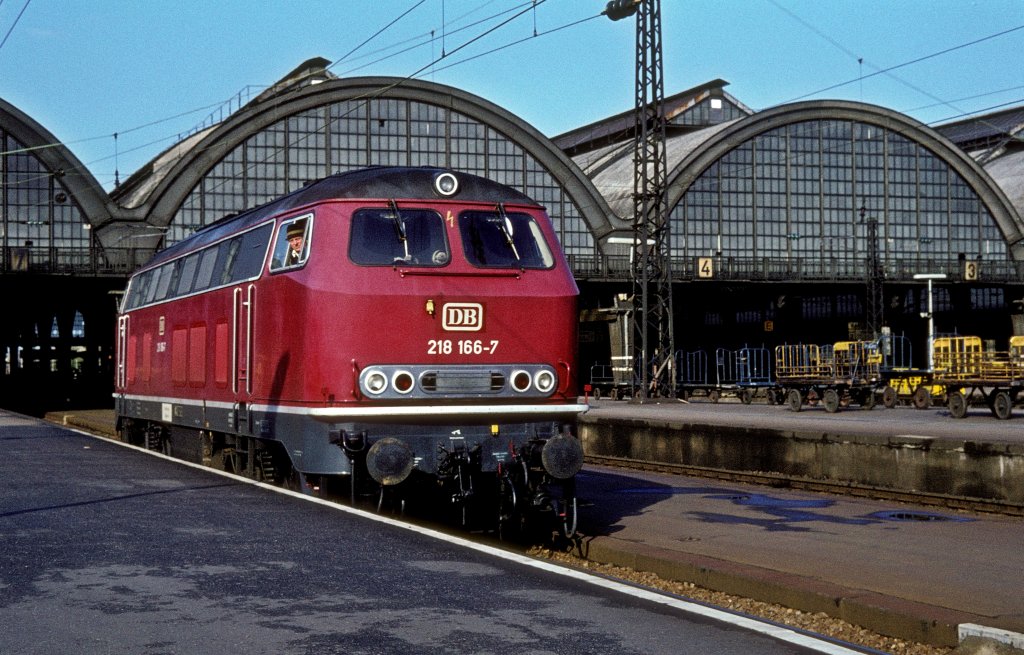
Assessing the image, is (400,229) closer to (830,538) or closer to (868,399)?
(830,538)

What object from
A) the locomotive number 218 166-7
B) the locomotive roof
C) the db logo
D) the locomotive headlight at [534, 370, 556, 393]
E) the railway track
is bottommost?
the railway track

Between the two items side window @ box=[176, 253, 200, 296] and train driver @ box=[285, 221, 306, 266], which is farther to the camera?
side window @ box=[176, 253, 200, 296]

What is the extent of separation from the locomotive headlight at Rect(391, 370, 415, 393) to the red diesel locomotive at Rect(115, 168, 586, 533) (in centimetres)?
1

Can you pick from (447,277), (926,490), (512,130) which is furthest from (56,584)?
(512,130)

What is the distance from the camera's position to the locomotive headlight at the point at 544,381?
1355 cm

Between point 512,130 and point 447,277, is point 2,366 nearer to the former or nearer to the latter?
point 512,130

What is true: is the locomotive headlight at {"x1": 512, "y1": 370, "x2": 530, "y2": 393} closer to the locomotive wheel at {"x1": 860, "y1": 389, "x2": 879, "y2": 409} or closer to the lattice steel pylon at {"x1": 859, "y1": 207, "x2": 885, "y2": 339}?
the locomotive wheel at {"x1": 860, "y1": 389, "x2": 879, "y2": 409}

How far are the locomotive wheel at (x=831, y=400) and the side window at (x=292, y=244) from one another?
104 feet

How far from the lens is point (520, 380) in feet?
44.2

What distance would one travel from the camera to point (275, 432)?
14.1 metres

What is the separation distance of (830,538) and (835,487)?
6.42 m

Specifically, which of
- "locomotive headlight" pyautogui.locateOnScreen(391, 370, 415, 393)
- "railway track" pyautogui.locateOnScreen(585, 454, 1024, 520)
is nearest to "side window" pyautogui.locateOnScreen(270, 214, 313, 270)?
"locomotive headlight" pyautogui.locateOnScreen(391, 370, 415, 393)

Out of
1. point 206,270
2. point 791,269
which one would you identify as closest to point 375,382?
point 206,270

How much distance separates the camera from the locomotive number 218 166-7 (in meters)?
13.2
